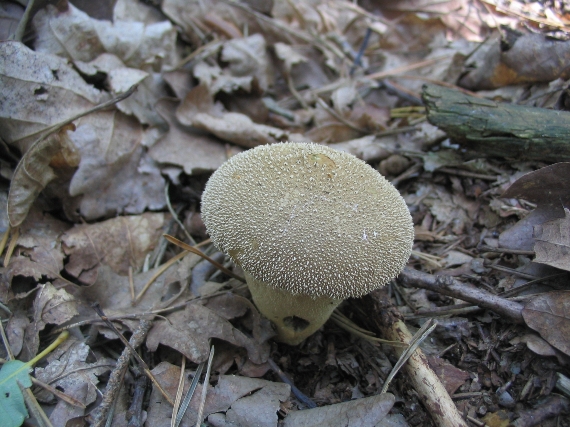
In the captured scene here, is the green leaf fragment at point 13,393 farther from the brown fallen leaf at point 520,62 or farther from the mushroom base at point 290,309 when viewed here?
the brown fallen leaf at point 520,62

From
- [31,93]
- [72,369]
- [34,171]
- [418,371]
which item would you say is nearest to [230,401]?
[72,369]

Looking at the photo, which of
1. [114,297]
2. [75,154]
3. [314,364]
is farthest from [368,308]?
[75,154]

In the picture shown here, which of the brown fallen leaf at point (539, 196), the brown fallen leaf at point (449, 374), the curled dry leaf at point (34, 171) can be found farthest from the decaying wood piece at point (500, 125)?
the curled dry leaf at point (34, 171)

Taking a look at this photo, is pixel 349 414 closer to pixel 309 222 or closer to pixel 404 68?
pixel 309 222

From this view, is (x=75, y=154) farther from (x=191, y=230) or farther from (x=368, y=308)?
(x=368, y=308)

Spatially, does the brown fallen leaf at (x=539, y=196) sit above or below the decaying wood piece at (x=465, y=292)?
above

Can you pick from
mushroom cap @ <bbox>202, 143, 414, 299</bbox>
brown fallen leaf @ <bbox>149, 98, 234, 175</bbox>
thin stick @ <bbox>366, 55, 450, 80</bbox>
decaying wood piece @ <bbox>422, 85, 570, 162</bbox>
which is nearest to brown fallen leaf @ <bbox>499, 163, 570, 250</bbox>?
decaying wood piece @ <bbox>422, 85, 570, 162</bbox>
